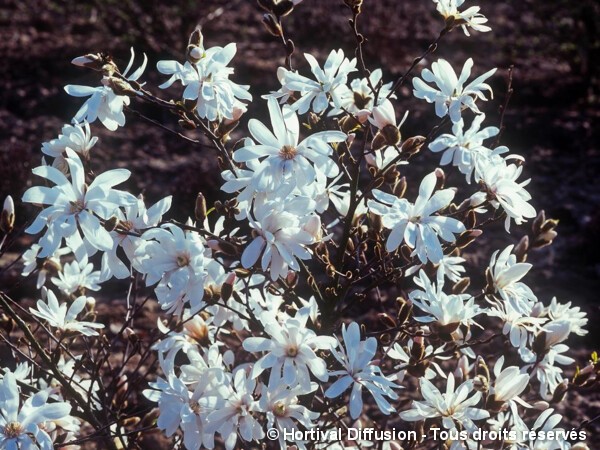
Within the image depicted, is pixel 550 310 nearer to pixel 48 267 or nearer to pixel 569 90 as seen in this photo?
pixel 48 267

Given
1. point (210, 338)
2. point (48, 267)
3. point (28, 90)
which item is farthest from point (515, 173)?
point (28, 90)

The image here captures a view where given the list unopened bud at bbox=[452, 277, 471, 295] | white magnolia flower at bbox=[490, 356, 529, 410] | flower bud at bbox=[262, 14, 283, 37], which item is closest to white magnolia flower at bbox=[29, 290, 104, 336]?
flower bud at bbox=[262, 14, 283, 37]

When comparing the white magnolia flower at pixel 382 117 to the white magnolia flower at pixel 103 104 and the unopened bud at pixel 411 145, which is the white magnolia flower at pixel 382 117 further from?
the white magnolia flower at pixel 103 104

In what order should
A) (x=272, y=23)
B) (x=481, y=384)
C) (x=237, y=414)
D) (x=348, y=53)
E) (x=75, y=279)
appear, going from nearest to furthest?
(x=237, y=414) < (x=272, y=23) < (x=481, y=384) < (x=75, y=279) < (x=348, y=53)

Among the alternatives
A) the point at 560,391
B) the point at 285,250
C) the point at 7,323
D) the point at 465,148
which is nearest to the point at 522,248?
the point at 465,148

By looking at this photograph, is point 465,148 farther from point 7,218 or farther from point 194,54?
point 7,218

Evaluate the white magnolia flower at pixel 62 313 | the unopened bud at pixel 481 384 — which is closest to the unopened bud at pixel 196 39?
the white magnolia flower at pixel 62 313

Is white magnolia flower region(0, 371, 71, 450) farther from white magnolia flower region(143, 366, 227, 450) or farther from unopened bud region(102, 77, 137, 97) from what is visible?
unopened bud region(102, 77, 137, 97)
